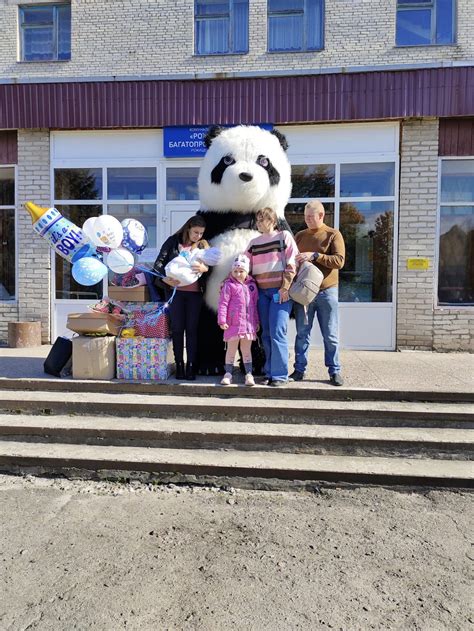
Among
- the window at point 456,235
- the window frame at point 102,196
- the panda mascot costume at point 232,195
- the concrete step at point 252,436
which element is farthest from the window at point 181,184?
the concrete step at point 252,436

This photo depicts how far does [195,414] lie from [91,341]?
1392mm

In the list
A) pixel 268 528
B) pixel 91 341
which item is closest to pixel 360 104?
pixel 91 341

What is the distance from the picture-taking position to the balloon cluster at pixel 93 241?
4.73 m

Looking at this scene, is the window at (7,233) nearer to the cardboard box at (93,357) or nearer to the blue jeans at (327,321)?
the cardboard box at (93,357)

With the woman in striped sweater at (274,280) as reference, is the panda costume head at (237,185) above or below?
above

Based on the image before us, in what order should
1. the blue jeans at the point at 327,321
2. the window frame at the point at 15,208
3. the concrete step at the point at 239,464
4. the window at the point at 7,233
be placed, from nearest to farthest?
the concrete step at the point at 239,464 → the blue jeans at the point at 327,321 → the window frame at the point at 15,208 → the window at the point at 7,233

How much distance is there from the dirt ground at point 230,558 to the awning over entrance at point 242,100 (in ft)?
19.0

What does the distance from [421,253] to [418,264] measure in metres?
0.18

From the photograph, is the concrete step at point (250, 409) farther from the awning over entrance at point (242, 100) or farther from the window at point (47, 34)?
the window at point (47, 34)

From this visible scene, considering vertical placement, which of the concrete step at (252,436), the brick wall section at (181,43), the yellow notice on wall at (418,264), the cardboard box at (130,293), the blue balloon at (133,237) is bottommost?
the concrete step at (252,436)

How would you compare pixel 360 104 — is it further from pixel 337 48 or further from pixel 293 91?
pixel 337 48

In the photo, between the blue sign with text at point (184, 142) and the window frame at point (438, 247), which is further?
the blue sign with text at point (184, 142)

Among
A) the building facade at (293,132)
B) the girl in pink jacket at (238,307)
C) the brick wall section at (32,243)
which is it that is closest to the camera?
the girl in pink jacket at (238,307)

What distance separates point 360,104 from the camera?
7.33 metres
